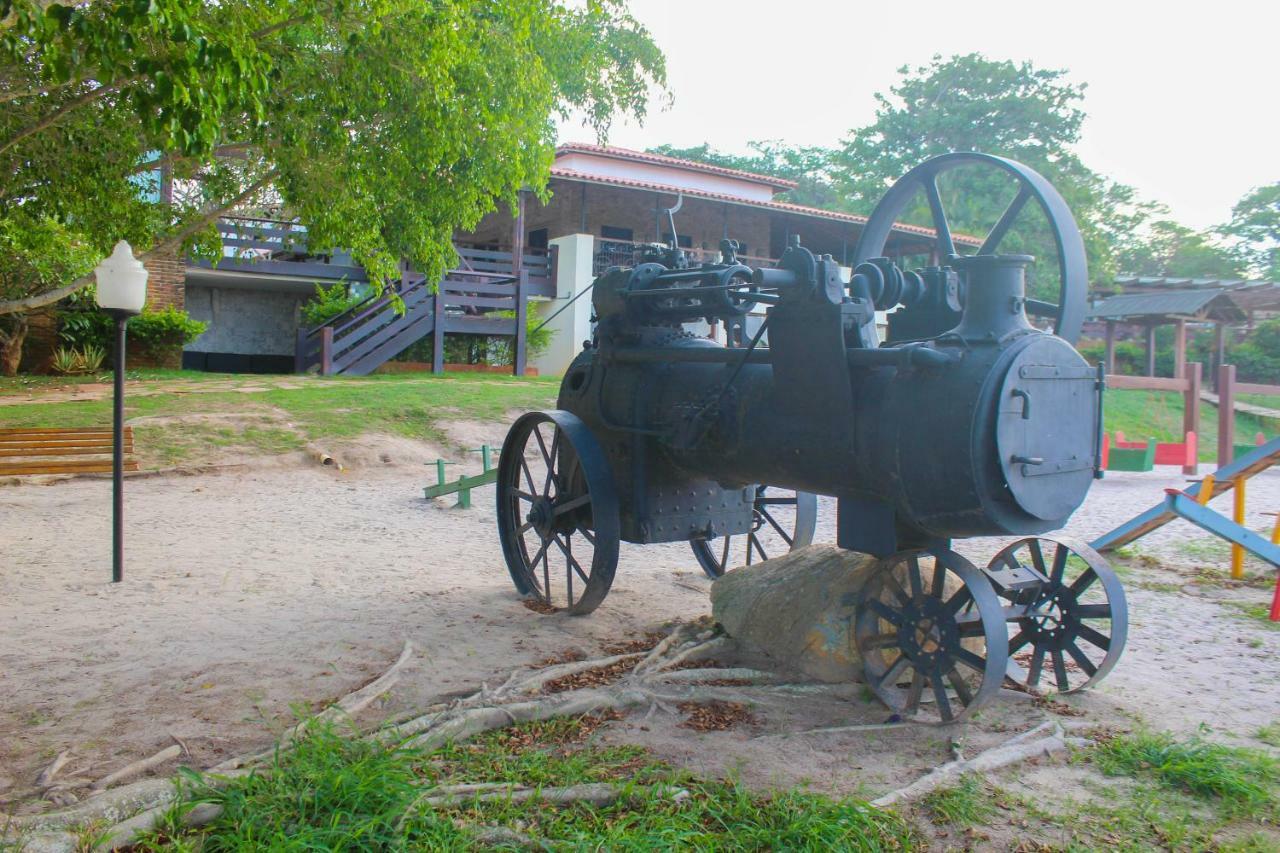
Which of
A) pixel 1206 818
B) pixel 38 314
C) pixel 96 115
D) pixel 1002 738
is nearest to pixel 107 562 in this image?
pixel 96 115

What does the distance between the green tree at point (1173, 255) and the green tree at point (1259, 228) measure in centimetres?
58

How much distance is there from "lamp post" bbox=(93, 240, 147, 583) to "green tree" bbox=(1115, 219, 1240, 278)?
3888 cm

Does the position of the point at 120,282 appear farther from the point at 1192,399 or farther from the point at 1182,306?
the point at 1182,306

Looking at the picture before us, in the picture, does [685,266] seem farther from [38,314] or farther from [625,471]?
[38,314]

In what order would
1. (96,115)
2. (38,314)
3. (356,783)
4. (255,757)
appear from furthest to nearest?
1. (38,314)
2. (96,115)
3. (255,757)
4. (356,783)

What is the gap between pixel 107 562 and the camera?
22.9 feet

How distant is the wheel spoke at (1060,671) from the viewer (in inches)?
169

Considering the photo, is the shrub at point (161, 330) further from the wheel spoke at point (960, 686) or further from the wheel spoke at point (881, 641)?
the wheel spoke at point (960, 686)

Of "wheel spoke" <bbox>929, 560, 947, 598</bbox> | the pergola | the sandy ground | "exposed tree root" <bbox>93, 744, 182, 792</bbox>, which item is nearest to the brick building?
the pergola

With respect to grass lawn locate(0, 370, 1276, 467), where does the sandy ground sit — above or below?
below

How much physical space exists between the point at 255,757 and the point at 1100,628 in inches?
163

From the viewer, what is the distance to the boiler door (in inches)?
135

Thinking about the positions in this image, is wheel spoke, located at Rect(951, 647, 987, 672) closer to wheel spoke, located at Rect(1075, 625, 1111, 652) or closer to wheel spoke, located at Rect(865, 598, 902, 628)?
wheel spoke, located at Rect(865, 598, 902, 628)

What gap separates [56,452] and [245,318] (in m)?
12.1
